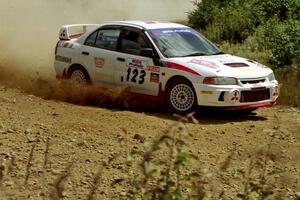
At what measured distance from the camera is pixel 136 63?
10.8 metres

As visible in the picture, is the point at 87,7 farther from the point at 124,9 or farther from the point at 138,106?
the point at 138,106

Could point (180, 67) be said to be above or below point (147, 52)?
below

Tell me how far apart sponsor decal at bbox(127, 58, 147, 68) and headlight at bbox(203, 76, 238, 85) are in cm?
124

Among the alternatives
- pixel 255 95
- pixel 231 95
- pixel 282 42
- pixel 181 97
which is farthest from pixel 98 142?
pixel 282 42

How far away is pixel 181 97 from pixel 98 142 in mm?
2657

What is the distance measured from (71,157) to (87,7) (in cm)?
2110

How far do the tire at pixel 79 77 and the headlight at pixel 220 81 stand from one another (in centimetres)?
274

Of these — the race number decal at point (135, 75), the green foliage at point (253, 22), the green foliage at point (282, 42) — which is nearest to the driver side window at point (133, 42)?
the race number decal at point (135, 75)

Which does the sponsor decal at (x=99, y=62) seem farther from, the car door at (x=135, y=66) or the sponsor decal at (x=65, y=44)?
the sponsor decal at (x=65, y=44)

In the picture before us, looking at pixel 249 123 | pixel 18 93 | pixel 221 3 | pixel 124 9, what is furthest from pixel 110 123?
pixel 124 9

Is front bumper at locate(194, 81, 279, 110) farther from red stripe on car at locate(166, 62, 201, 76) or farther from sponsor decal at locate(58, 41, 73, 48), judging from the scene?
sponsor decal at locate(58, 41, 73, 48)

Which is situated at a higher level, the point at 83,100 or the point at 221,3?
the point at 221,3

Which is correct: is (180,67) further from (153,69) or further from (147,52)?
(147,52)

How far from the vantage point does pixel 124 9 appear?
2711 centimetres
